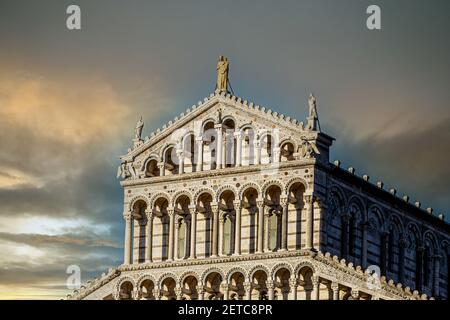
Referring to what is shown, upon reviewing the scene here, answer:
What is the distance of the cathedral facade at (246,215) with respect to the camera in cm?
9450

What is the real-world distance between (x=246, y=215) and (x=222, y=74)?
7274 mm

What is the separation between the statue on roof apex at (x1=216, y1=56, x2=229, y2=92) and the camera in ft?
326

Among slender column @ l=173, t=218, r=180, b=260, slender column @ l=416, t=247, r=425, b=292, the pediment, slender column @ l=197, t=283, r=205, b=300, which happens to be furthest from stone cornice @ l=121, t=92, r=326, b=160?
slender column @ l=416, t=247, r=425, b=292

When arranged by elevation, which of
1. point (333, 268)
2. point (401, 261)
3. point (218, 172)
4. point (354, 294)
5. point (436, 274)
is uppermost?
point (218, 172)

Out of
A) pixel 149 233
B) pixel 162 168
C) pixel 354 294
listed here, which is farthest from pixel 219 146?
pixel 354 294

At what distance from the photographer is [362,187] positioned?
9962cm

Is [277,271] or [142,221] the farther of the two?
[142,221]

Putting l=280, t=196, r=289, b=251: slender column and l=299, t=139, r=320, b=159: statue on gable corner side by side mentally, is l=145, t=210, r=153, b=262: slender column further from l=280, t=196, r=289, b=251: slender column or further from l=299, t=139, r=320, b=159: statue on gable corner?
l=299, t=139, r=320, b=159: statue on gable corner

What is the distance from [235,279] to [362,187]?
8326 millimetres

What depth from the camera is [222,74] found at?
99750 mm

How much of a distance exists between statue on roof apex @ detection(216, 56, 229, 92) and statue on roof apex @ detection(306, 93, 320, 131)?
5.41 metres

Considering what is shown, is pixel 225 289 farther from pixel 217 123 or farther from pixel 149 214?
pixel 217 123
